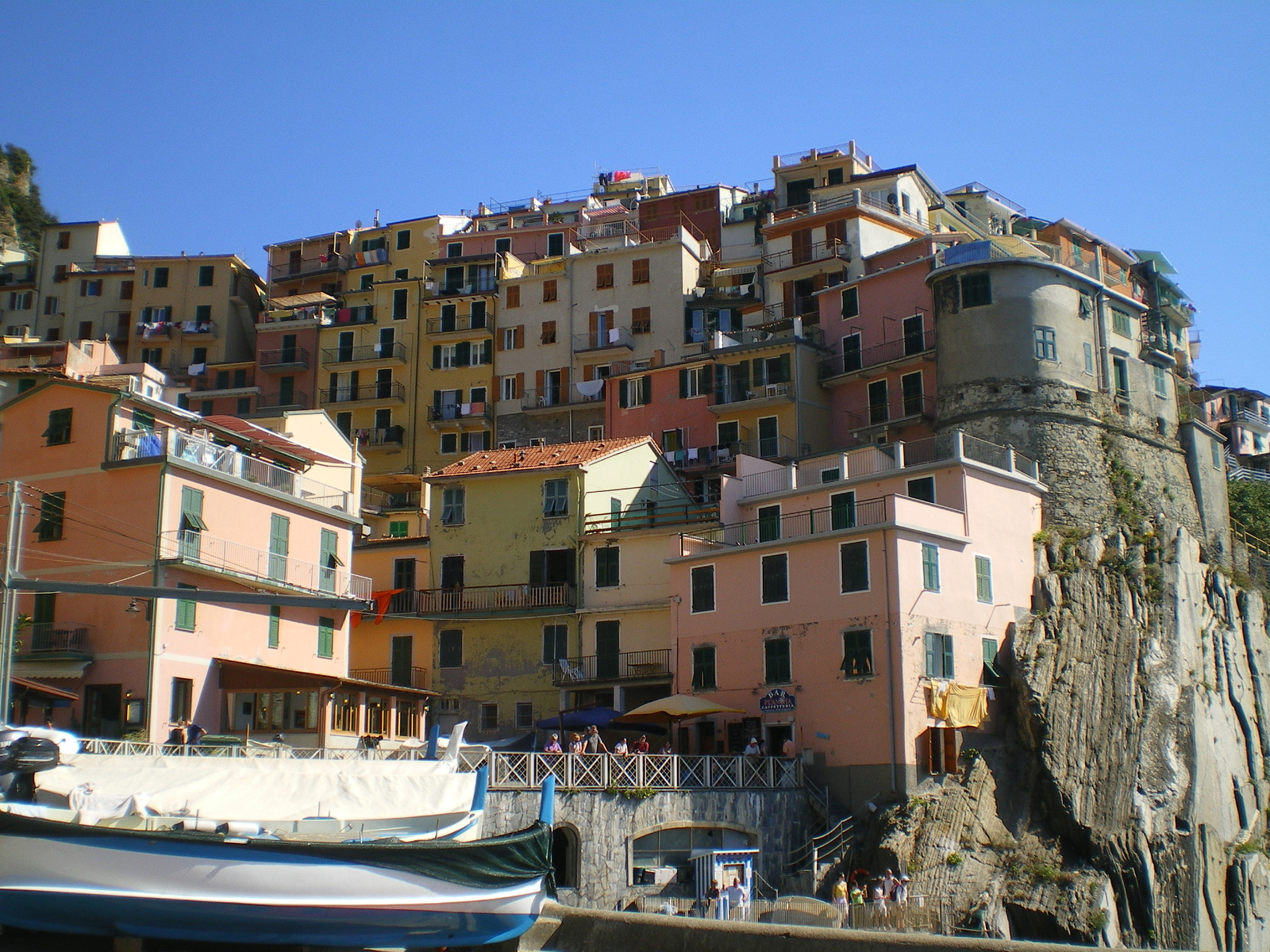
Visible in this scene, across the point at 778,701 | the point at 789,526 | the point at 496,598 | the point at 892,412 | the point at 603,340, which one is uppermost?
the point at 603,340

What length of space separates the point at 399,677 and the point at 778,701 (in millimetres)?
16394

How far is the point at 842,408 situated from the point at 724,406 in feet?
17.0

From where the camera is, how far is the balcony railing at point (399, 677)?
49062 millimetres

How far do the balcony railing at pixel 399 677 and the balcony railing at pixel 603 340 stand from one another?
23.9 m

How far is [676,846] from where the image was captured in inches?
1348

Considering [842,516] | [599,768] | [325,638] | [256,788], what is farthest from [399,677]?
[256,788]

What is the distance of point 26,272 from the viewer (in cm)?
8681

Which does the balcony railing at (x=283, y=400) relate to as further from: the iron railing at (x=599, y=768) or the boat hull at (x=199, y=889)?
the boat hull at (x=199, y=889)

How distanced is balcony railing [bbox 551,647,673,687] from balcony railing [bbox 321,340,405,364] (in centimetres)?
3071

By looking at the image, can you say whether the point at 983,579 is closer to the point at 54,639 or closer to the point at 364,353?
the point at 54,639

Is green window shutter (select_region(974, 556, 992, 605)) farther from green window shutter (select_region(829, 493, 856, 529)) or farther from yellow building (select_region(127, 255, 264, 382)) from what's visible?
yellow building (select_region(127, 255, 264, 382))

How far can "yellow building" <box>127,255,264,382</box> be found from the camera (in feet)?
261

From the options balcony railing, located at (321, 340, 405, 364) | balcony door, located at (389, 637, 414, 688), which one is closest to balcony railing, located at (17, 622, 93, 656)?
balcony door, located at (389, 637, 414, 688)

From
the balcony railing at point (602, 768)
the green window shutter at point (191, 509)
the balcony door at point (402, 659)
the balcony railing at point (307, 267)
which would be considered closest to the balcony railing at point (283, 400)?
the balcony railing at point (307, 267)
